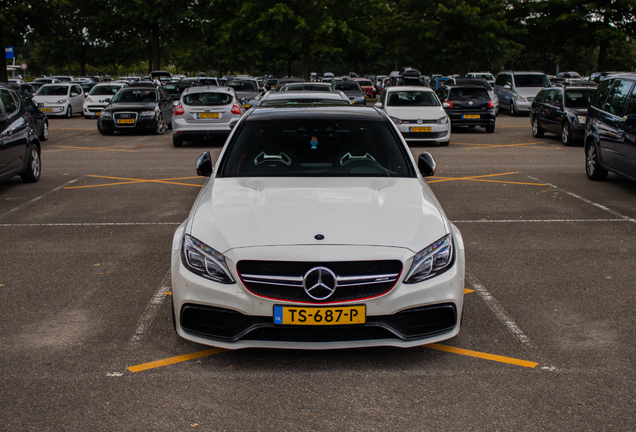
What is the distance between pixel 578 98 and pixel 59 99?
21.1 m

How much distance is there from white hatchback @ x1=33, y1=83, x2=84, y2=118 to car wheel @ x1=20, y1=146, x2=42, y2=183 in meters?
18.4

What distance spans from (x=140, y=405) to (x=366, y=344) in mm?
1301

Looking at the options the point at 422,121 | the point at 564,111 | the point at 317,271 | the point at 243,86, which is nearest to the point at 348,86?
the point at 243,86

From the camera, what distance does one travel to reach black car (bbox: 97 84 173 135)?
20203 mm

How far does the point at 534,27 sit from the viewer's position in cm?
4281

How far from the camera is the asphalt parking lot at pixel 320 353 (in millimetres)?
3484

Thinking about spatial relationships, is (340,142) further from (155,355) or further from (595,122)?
(595,122)

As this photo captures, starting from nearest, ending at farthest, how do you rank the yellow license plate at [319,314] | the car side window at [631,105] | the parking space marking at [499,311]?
1. the yellow license plate at [319,314]
2. the parking space marking at [499,311]
3. the car side window at [631,105]

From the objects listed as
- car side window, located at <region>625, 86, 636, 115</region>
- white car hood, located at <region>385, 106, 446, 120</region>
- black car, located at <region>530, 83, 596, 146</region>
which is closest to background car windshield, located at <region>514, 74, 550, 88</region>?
black car, located at <region>530, 83, 596, 146</region>

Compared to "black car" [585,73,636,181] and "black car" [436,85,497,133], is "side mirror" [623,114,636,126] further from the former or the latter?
"black car" [436,85,497,133]

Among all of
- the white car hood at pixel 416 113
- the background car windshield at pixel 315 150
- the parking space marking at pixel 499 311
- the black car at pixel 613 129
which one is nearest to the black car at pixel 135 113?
the white car hood at pixel 416 113

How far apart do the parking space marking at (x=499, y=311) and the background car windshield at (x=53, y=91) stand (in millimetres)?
27513

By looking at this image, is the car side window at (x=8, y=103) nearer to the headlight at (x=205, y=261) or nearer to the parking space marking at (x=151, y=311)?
the parking space marking at (x=151, y=311)

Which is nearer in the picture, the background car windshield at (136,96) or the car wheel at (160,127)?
the car wheel at (160,127)
